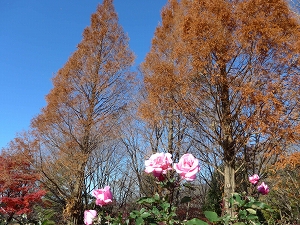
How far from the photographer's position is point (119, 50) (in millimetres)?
8992

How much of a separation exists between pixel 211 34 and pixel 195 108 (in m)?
1.48

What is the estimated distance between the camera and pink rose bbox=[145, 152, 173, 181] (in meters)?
1.22

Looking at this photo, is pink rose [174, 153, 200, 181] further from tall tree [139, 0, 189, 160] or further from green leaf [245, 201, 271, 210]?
tall tree [139, 0, 189, 160]

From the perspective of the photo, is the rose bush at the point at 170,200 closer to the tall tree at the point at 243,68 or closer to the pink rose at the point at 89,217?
the pink rose at the point at 89,217

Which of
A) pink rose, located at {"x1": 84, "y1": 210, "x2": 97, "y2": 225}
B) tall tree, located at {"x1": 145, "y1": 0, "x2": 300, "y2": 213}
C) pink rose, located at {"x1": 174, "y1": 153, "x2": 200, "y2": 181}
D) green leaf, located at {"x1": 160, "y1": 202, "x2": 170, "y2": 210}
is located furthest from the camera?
tall tree, located at {"x1": 145, "y1": 0, "x2": 300, "y2": 213}

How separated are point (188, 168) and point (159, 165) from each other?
0.45 ft

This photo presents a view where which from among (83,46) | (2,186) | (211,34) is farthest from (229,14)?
(2,186)

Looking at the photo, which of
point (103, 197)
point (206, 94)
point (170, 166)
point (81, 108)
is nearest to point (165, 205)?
point (170, 166)

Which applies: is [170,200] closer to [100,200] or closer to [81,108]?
[100,200]

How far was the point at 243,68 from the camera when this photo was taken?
502cm

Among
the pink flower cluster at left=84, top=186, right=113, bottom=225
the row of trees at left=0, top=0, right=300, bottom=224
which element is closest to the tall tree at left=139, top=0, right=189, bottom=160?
the row of trees at left=0, top=0, right=300, bottom=224

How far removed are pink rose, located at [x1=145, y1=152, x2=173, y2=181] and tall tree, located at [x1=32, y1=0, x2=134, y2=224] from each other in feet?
21.2

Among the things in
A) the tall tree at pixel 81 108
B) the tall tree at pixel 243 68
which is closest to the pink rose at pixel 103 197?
the tall tree at pixel 243 68

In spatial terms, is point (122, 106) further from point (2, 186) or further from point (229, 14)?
point (2, 186)
